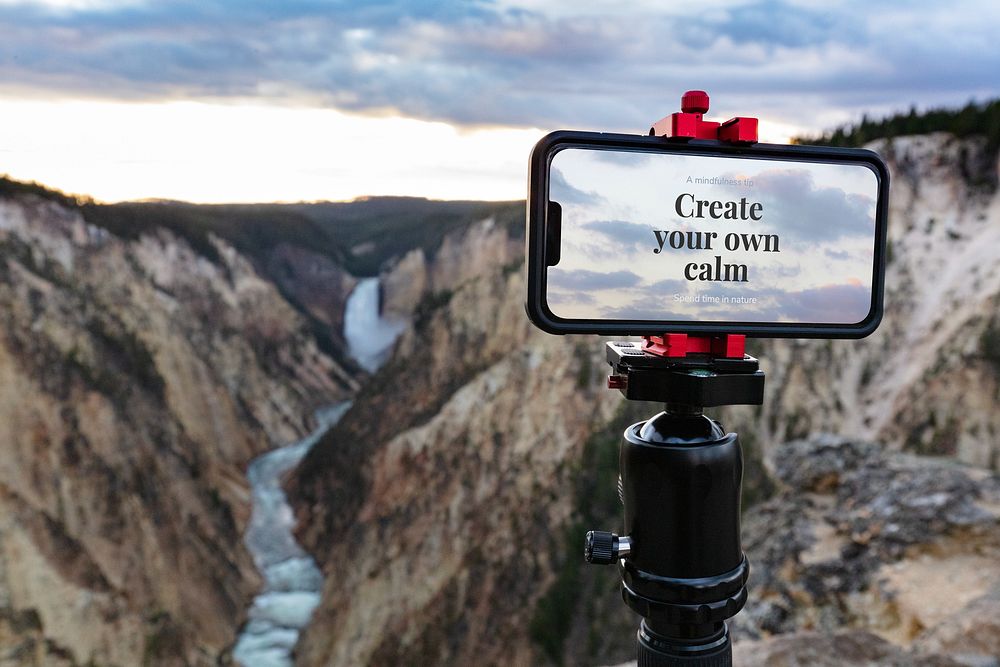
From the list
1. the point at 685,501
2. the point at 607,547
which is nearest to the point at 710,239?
the point at 685,501

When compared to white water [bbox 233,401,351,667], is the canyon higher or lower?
higher

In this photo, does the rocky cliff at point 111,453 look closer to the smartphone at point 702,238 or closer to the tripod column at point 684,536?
the tripod column at point 684,536

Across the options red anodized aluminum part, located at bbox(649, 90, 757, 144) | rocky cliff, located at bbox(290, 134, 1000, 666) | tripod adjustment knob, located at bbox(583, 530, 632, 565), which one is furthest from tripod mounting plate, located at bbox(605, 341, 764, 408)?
rocky cliff, located at bbox(290, 134, 1000, 666)

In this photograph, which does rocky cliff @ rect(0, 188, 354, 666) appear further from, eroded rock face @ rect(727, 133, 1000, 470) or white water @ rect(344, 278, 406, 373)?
eroded rock face @ rect(727, 133, 1000, 470)

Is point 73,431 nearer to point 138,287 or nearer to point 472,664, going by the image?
point 138,287

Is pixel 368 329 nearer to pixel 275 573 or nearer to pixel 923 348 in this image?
pixel 275 573

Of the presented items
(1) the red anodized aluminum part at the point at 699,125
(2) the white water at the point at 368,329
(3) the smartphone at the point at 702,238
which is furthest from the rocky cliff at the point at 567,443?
(2) the white water at the point at 368,329
